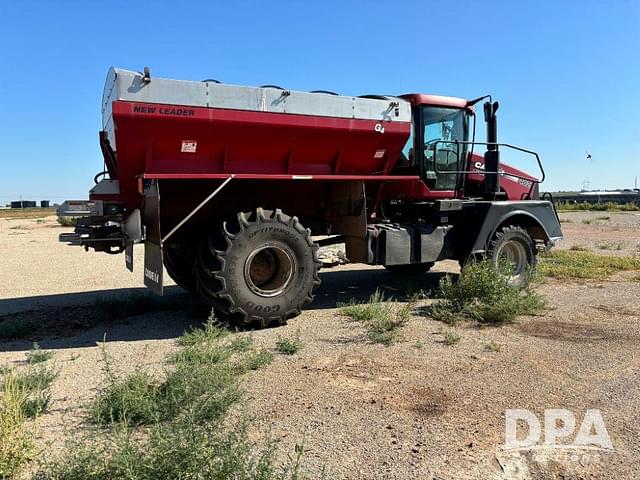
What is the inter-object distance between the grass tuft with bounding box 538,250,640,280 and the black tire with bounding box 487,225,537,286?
4.77 feet

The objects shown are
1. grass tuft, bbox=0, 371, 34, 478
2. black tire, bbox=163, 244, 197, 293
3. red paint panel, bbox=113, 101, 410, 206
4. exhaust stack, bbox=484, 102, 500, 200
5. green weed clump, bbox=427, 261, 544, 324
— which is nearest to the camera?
grass tuft, bbox=0, 371, 34, 478

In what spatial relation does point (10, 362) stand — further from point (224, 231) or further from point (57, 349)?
point (224, 231)

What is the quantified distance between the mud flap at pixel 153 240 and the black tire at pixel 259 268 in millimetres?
620

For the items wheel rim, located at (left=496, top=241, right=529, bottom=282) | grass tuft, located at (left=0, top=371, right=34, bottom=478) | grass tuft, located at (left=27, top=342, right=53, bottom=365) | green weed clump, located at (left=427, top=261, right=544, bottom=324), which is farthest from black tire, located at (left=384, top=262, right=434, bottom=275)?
grass tuft, located at (left=0, top=371, right=34, bottom=478)

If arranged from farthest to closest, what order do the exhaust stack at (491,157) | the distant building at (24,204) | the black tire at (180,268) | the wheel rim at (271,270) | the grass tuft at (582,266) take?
the distant building at (24,204) → the grass tuft at (582,266) → the exhaust stack at (491,157) → the black tire at (180,268) → the wheel rim at (271,270)

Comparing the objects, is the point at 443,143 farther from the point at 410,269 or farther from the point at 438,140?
the point at 410,269

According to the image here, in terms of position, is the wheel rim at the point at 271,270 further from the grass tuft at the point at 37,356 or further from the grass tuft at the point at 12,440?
the grass tuft at the point at 12,440

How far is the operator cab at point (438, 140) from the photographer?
359 inches

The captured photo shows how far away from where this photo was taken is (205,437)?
3012mm

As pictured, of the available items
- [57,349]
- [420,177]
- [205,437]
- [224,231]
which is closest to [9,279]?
[57,349]

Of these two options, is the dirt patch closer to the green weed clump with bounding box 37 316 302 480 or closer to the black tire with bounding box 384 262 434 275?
the green weed clump with bounding box 37 316 302 480

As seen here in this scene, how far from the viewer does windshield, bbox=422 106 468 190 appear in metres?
9.22

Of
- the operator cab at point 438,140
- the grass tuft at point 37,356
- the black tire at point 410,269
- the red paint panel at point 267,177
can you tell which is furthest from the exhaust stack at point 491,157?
the grass tuft at point 37,356

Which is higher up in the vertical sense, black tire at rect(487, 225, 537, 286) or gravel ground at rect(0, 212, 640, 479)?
black tire at rect(487, 225, 537, 286)
